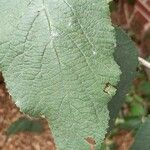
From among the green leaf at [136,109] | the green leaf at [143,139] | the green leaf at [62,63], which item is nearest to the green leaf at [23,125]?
the green leaf at [136,109]

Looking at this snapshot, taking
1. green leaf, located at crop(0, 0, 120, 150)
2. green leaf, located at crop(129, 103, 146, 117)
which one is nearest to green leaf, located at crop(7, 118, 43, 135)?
green leaf, located at crop(129, 103, 146, 117)

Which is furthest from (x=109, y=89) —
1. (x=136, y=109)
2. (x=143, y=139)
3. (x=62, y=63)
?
(x=136, y=109)

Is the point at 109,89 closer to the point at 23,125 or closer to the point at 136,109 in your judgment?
the point at 23,125

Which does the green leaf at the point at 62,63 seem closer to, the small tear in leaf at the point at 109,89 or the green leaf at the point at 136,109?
the small tear in leaf at the point at 109,89

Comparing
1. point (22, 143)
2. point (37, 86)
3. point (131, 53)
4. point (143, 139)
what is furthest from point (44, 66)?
point (22, 143)

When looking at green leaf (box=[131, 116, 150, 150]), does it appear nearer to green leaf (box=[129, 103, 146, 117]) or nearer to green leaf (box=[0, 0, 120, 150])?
green leaf (box=[0, 0, 120, 150])
